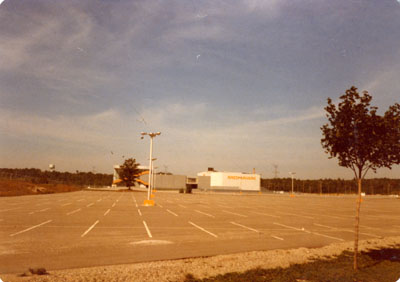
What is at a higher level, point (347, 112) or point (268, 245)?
point (347, 112)

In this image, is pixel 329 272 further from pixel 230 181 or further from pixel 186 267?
pixel 230 181

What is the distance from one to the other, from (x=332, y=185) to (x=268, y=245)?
154 meters

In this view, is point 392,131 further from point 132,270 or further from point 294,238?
point 132,270

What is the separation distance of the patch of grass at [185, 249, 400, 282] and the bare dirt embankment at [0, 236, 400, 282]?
31cm

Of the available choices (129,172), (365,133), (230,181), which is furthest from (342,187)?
(365,133)

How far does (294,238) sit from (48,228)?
11.5m

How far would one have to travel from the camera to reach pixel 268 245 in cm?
1127

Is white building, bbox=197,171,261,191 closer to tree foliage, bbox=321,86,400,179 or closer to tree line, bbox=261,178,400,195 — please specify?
tree line, bbox=261,178,400,195

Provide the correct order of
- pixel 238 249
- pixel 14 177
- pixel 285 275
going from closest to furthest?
pixel 285 275 → pixel 238 249 → pixel 14 177

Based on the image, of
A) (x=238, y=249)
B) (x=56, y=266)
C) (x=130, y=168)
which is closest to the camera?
(x=56, y=266)

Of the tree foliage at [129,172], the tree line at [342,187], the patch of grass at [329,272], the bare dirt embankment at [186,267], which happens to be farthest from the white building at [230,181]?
the patch of grass at [329,272]

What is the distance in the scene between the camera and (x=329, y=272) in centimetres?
761

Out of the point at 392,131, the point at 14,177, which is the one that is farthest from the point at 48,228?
the point at 14,177

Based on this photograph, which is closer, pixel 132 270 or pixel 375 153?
pixel 132 270
